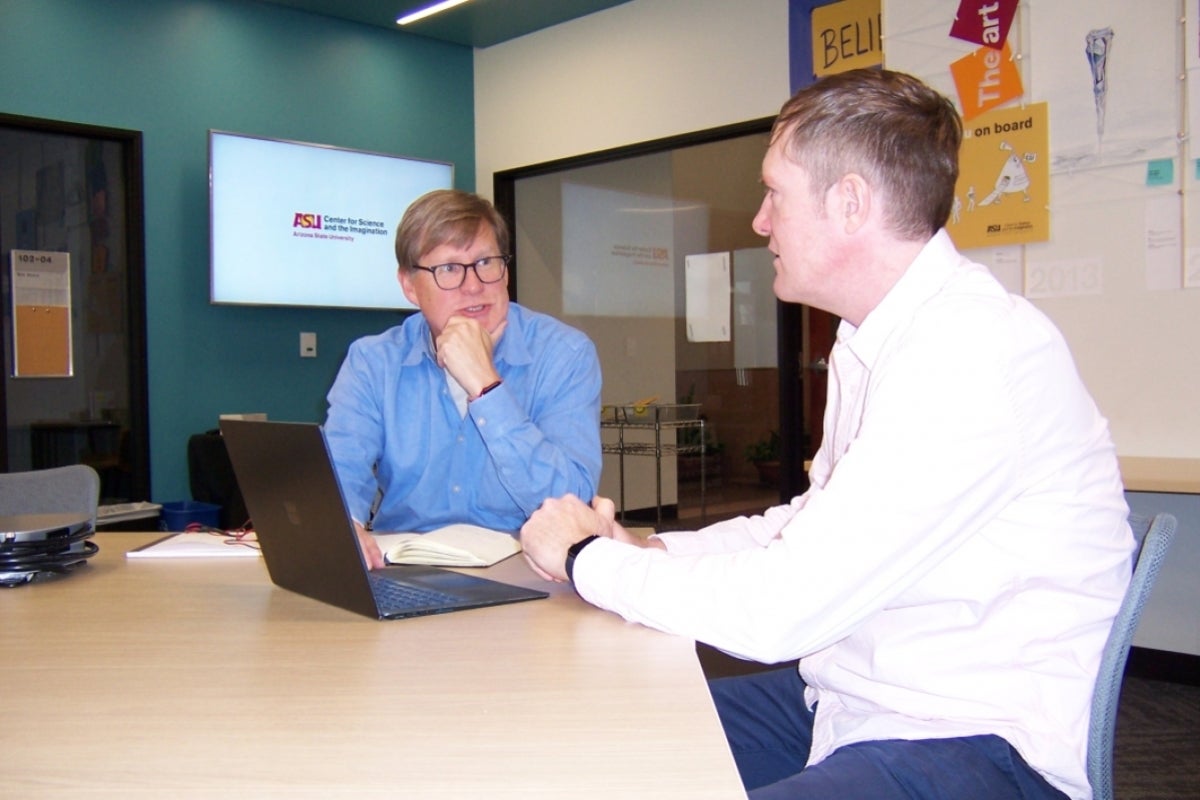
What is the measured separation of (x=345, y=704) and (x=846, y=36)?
4.13 meters

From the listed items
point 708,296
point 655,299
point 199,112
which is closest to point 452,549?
point 199,112

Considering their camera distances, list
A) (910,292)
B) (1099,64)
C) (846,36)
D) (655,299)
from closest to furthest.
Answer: (910,292) → (1099,64) → (846,36) → (655,299)

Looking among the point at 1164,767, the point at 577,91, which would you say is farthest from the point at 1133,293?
the point at 577,91

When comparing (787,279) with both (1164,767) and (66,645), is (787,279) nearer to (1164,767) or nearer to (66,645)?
(66,645)

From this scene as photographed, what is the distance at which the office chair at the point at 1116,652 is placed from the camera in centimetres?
104

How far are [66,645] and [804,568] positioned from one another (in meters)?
0.84

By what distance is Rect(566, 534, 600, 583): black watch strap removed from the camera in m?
1.28

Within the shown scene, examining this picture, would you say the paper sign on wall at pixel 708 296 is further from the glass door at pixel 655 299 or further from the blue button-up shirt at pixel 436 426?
the blue button-up shirt at pixel 436 426

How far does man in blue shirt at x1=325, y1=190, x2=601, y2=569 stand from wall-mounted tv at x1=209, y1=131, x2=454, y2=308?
3081 mm

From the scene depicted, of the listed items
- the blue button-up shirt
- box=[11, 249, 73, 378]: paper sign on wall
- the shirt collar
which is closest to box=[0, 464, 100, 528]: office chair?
the blue button-up shirt

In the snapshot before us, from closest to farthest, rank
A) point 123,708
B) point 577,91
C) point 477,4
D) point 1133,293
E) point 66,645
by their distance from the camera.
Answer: point 123,708, point 66,645, point 1133,293, point 477,4, point 577,91

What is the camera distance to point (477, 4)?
213 inches

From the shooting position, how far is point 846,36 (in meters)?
4.35

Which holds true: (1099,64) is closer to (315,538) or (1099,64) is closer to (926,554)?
(926,554)
